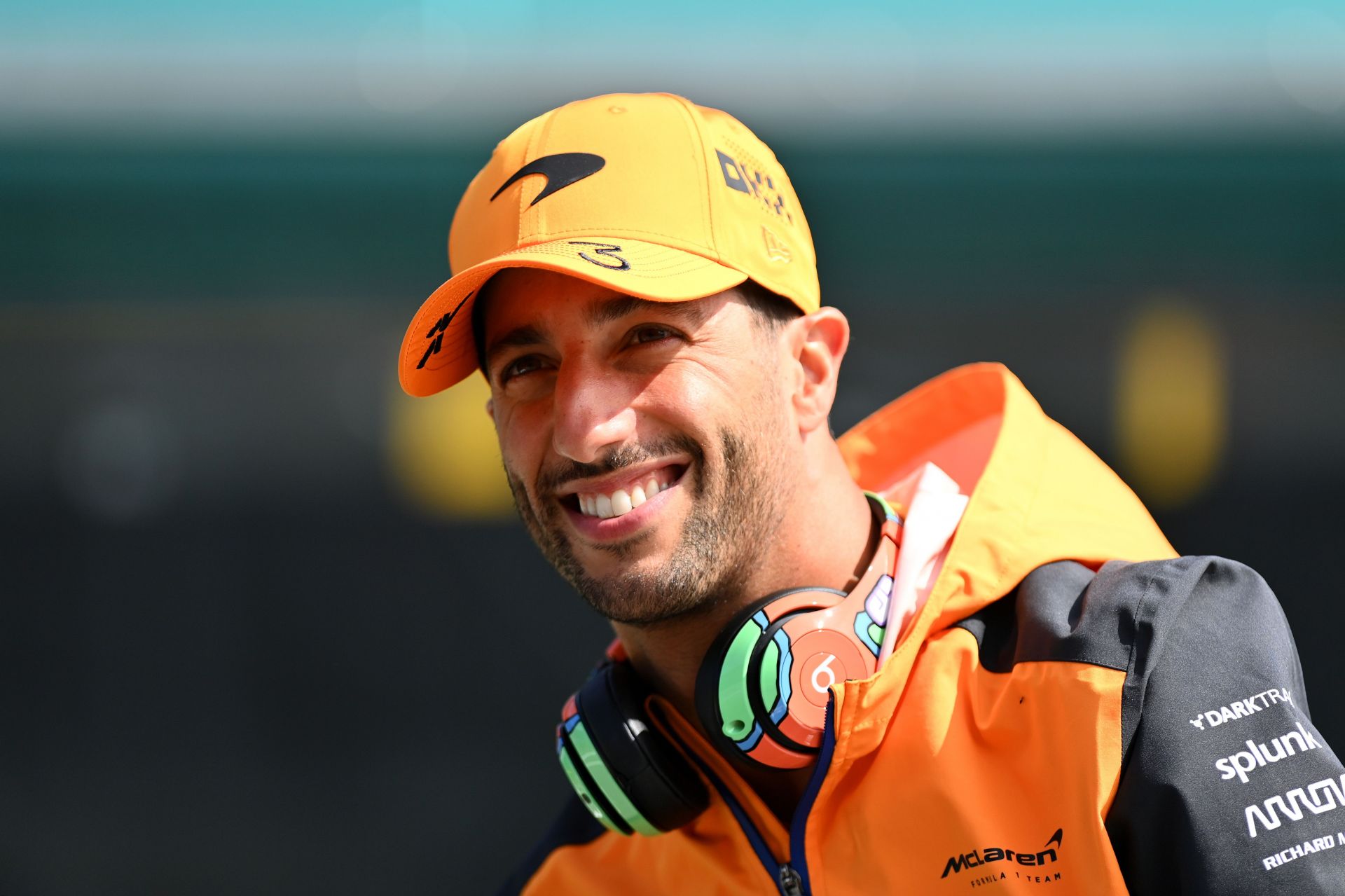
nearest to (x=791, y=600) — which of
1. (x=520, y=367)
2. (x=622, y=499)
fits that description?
(x=622, y=499)

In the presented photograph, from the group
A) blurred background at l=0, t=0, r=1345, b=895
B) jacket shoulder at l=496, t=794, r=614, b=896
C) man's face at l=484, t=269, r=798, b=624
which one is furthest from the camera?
blurred background at l=0, t=0, r=1345, b=895

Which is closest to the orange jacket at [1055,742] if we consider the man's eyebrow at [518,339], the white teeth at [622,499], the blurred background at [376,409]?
the white teeth at [622,499]

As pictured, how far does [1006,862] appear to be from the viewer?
1.23 m

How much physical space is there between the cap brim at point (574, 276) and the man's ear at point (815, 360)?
16cm

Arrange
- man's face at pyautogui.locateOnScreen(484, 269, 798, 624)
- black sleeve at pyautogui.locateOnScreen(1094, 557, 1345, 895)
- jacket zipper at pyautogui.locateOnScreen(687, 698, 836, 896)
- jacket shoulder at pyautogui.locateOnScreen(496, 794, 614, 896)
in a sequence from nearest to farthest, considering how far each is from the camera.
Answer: black sleeve at pyautogui.locateOnScreen(1094, 557, 1345, 895), jacket zipper at pyautogui.locateOnScreen(687, 698, 836, 896), man's face at pyautogui.locateOnScreen(484, 269, 798, 624), jacket shoulder at pyautogui.locateOnScreen(496, 794, 614, 896)

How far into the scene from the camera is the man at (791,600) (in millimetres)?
1184

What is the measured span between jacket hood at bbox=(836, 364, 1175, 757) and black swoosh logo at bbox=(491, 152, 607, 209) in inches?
23.4

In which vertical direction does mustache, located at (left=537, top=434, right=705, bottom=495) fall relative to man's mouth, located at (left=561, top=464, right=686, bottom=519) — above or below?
above

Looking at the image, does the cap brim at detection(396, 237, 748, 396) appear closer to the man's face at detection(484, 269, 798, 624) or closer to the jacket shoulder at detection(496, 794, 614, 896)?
the man's face at detection(484, 269, 798, 624)

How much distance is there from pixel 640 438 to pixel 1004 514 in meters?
0.43

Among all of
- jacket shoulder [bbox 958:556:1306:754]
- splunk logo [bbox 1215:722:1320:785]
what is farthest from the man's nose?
splunk logo [bbox 1215:722:1320:785]

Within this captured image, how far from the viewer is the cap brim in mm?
1371

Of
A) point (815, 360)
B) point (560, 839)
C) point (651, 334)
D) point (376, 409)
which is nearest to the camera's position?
point (651, 334)

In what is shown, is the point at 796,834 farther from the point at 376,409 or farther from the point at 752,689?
the point at 376,409
